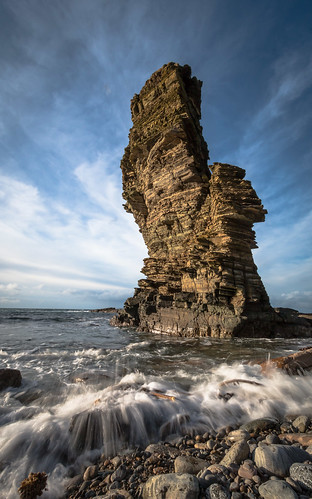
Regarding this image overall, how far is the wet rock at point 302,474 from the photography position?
7.37 ft

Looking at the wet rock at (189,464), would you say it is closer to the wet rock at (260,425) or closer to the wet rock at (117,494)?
the wet rock at (117,494)

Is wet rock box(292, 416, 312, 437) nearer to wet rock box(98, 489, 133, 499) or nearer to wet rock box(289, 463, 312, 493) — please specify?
wet rock box(289, 463, 312, 493)

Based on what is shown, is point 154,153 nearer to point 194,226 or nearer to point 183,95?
point 183,95

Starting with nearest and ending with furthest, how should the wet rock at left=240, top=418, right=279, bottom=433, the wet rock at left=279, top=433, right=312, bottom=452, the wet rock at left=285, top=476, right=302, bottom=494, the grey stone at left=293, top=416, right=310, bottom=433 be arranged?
the wet rock at left=285, top=476, right=302, bottom=494 < the wet rock at left=279, top=433, right=312, bottom=452 < the grey stone at left=293, top=416, right=310, bottom=433 < the wet rock at left=240, top=418, right=279, bottom=433

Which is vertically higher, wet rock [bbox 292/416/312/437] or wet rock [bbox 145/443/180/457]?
wet rock [bbox 292/416/312/437]

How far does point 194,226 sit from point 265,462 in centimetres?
2509

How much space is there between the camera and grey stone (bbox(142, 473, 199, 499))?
7.27 feet

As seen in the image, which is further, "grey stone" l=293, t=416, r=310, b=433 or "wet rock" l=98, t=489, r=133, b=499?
"grey stone" l=293, t=416, r=310, b=433

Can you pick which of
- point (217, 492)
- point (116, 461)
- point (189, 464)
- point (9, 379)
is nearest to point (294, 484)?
point (217, 492)

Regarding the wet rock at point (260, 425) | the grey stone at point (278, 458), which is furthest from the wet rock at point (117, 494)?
the wet rock at point (260, 425)

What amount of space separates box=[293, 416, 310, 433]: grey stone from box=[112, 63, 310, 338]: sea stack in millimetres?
13167

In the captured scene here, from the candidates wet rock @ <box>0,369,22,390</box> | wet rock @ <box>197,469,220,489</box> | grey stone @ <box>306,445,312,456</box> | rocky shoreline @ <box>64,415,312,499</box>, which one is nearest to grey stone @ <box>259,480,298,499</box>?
rocky shoreline @ <box>64,415,312,499</box>

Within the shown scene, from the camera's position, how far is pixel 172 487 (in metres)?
2.30

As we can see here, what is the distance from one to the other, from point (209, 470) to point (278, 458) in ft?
3.08
